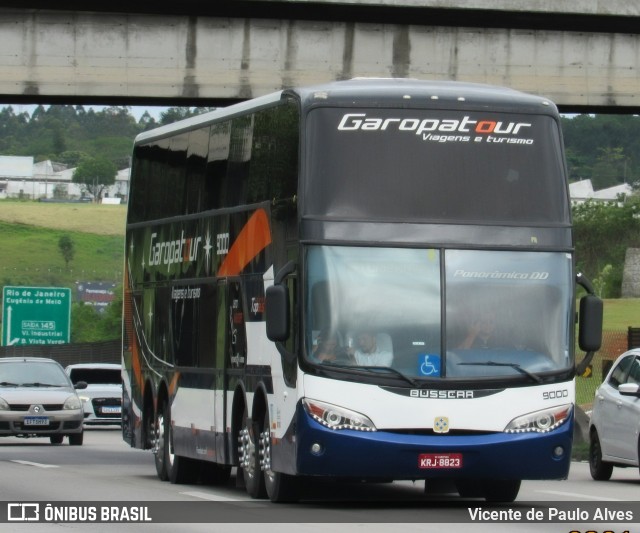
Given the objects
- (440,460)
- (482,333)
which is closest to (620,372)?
(482,333)

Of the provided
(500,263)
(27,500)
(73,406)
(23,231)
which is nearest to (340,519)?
(500,263)

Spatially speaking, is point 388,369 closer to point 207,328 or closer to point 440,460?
point 440,460

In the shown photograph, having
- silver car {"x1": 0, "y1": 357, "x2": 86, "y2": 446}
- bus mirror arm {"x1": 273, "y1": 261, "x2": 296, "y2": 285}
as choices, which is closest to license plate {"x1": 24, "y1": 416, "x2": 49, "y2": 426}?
silver car {"x1": 0, "y1": 357, "x2": 86, "y2": 446}

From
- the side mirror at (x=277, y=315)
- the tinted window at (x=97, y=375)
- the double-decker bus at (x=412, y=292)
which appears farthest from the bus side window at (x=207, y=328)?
the tinted window at (x=97, y=375)

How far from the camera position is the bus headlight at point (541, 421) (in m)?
16.2

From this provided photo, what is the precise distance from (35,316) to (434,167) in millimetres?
43518

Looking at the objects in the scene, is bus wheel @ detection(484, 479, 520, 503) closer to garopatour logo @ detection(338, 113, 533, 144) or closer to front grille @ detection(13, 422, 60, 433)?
garopatour logo @ detection(338, 113, 533, 144)

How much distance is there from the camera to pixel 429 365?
1614 centimetres

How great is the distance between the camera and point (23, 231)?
190 meters

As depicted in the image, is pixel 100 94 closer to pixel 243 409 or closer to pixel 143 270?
pixel 143 270

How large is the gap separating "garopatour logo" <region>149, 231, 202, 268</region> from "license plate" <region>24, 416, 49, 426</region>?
34.8 feet

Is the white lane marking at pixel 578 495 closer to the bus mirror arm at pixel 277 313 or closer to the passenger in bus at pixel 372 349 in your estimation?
the passenger in bus at pixel 372 349

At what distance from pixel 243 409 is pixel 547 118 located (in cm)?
434

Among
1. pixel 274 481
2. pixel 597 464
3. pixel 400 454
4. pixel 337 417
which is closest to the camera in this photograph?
pixel 400 454
